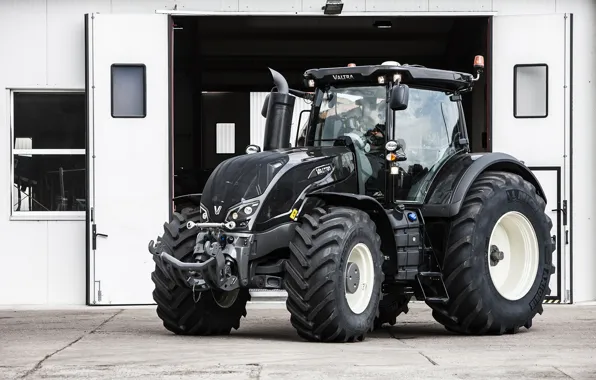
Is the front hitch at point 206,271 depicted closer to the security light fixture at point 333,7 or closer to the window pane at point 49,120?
the security light fixture at point 333,7

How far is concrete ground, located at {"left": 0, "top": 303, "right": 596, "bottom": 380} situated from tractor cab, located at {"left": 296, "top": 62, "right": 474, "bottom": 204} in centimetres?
151

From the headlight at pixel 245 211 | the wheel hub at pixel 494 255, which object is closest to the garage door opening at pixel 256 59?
the wheel hub at pixel 494 255

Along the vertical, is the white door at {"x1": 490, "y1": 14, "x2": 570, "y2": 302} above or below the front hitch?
above

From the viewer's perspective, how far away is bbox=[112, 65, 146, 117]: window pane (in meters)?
17.5

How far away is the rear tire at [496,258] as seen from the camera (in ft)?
40.4

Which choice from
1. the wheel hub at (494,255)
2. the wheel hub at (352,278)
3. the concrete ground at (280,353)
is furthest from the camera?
the wheel hub at (494,255)

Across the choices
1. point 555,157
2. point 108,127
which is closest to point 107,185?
point 108,127

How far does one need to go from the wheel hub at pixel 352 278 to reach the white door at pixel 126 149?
6194 millimetres

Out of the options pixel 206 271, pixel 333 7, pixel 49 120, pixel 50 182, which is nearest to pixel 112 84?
pixel 49 120

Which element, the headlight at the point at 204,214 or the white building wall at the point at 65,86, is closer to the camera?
the headlight at the point at 204,214

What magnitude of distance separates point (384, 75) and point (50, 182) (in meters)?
6.94

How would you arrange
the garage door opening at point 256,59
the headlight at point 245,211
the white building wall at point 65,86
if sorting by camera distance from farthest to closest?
the garage door opening at point 256,59 → the white building wall at point 65,86 → the headlight at point 245,211

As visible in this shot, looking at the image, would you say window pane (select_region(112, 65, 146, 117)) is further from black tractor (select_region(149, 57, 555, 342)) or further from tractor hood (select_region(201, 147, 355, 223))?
tractor hood (select_region(201, 147, 355, 223))

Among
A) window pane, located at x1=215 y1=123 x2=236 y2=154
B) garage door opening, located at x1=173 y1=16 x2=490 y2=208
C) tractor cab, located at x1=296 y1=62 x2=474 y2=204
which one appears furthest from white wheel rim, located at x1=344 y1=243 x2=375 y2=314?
window pane, located at x1=215 y1=123 x2=236 y2=154
